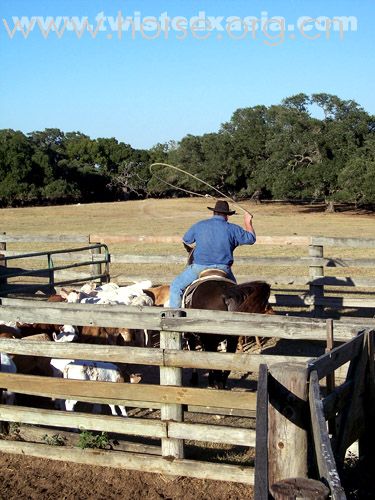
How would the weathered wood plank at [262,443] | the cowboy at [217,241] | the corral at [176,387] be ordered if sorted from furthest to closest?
the cowboy at [217,241] < the corral at [176,387] < the weathered wood plank at [262,443]

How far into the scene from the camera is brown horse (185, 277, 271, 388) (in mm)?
7909

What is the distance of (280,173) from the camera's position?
49.0 meters

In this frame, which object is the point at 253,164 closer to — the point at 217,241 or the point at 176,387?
the point at 217,241

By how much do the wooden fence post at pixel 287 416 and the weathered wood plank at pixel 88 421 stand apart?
183cm

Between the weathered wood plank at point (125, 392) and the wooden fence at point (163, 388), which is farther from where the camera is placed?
the wooden fence at point (163, 388)

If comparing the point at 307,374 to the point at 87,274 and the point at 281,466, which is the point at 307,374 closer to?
the point at 281,466

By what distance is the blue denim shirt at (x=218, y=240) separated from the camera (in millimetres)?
8711

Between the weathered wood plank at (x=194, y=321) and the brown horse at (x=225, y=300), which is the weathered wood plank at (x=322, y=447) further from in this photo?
the brown horse at (x=225, y=300)

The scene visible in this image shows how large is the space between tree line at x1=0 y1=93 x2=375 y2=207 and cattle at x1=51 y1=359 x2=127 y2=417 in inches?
971

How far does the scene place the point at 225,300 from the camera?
802cm

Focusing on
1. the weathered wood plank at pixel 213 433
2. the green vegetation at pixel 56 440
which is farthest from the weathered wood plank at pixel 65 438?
the weathered wood plank at pixel 213 433

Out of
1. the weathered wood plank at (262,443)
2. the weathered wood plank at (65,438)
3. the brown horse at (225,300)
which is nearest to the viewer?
the weathered wood plank at (262,443)

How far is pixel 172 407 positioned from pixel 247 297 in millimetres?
2759

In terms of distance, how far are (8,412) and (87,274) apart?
7.77 m
